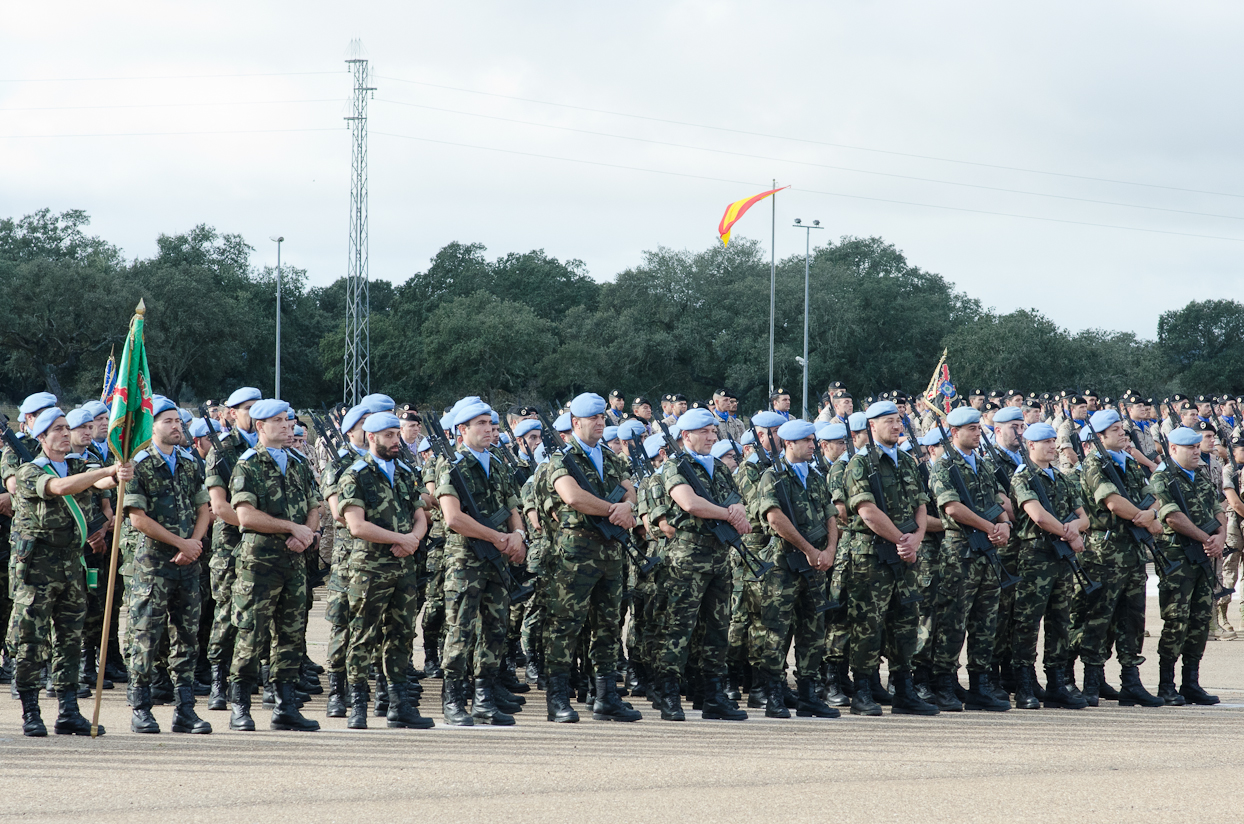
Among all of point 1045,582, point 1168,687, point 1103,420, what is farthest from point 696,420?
point 1168,687

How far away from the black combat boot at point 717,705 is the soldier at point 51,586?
11.7 feet

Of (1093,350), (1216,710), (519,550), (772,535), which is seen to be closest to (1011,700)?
(1216,710)

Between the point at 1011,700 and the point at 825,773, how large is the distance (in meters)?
3.48

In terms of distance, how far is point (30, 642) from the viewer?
7438 mm

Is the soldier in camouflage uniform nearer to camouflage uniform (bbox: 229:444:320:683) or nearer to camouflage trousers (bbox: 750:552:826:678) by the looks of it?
camouflage uniform (bbox: 229:444:320:683)

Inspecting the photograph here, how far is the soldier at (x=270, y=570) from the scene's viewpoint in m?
7.73

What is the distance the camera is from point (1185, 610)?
9.48 metres

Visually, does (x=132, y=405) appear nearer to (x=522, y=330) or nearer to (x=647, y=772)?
(x=647, y=772)

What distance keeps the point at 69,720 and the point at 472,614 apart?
7.52 feet

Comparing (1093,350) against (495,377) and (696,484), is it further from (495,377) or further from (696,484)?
(696,484)

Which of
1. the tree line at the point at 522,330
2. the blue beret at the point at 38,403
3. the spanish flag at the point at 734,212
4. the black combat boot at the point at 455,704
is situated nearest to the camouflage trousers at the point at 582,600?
the black combat boot at the point at 455,704

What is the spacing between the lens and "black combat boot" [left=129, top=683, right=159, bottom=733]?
7.63 m

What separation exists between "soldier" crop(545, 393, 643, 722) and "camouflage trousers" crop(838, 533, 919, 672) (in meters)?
1.51

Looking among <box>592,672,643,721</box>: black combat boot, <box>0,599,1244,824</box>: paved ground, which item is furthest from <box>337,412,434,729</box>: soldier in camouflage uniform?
<box>592,672,643,721</box>: black combat boot
